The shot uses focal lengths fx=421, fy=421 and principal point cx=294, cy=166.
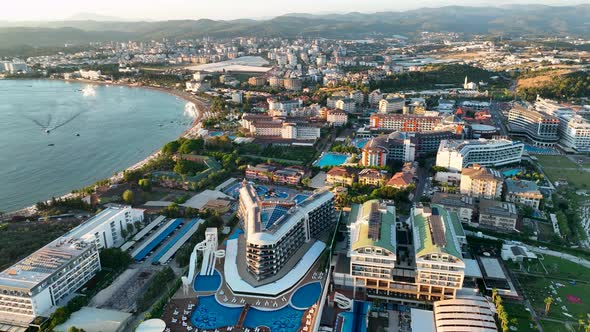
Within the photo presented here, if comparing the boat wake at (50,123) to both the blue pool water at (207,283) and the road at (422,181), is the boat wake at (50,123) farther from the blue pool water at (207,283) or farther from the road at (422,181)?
the road at (422,181)

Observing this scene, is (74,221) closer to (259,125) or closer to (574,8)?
(259,125)

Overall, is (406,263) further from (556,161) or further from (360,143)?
(556,161)

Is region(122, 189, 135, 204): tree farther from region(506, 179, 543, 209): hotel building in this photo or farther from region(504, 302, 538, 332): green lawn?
region(506, 179, 543, 209): hotel building

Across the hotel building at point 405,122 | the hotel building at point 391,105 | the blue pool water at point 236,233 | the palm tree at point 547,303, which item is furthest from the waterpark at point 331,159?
the palm tree at point 547,303

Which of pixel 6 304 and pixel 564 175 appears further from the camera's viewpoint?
pixel 564 175

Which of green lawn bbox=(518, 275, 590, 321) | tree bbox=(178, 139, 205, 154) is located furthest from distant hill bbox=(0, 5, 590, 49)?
green lawn bbox=(518, 275, 590, 321)

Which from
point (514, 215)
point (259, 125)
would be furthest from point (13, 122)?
point (514, 215)
